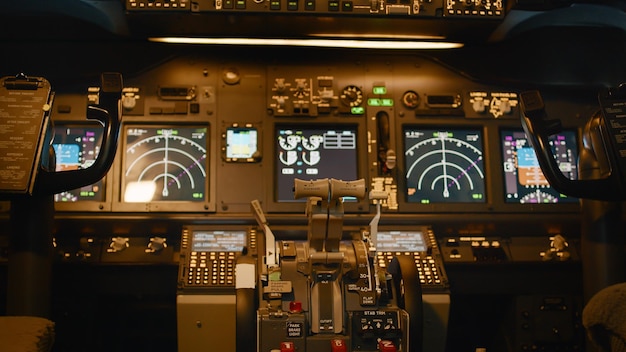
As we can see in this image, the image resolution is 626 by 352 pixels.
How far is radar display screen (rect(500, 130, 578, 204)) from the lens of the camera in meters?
3.88

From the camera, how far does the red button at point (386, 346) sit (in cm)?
264

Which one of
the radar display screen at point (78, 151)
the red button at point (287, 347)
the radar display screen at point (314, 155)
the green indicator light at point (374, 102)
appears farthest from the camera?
the green indicator light at point (374, 102)

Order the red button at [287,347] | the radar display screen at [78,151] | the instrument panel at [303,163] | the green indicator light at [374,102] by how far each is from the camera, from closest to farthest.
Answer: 1. the red button at [287,347]
2. the instrument panel at [303,163]
3. the radar display screen at [78,151]
4. the green indicator light at [374,102]

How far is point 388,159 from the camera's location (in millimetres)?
3760

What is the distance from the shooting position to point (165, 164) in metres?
3.79

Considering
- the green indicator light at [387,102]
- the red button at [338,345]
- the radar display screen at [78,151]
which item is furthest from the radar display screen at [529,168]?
the radar display screen at [78,151]

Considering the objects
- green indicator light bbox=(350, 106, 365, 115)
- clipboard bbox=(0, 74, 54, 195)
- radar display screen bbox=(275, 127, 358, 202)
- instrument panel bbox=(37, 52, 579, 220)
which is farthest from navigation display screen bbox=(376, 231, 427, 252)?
clipboard bbox=(0, 74, 54, 195)

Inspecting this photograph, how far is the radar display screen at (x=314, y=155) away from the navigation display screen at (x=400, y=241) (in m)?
0.41

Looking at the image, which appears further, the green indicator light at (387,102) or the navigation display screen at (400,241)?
the green indicator light at (387,102)

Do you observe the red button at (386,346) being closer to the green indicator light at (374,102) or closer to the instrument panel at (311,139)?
the instrument panel at (311,139)

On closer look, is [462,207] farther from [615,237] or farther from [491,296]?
[615,237]

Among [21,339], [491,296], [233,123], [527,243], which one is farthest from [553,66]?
[21,339]

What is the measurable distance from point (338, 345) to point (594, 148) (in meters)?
1.49

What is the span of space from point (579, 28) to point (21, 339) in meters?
3.39
